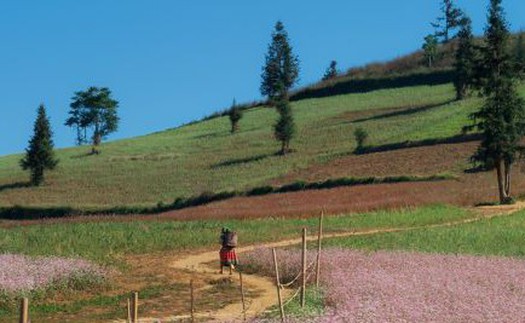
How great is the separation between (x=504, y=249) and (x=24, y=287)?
1705 cm

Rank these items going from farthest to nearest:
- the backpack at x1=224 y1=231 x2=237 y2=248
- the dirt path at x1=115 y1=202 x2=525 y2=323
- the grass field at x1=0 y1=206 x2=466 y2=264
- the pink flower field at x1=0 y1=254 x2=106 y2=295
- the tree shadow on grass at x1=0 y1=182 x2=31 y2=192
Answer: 1. the tree shadow on grass at x1=0 y1=182 x2=31 y2=192
2. the grass field at x1=0 y1=206 x2=466 y2=264
3. the backpack at x1=224 y1=231 x2=237 y2=248
4. the pink flower field at x1=0 y1=254 x2=106 y2=295
5. the dirt path at x1=115 y1=202 x2=525 y2=323

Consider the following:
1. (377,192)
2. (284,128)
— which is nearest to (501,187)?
(377,192)

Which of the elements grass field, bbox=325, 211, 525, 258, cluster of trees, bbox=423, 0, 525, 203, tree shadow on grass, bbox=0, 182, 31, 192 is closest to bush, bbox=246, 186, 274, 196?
cluster of trees, bbox=423, 0, 525, 203

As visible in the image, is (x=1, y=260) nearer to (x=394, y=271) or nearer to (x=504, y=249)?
(x=394, y=271)

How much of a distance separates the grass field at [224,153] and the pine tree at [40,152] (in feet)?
5.98

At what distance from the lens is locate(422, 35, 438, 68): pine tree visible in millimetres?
149750

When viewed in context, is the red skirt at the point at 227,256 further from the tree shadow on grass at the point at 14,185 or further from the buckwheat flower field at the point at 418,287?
the tree shadow on grass at the point at 14,185

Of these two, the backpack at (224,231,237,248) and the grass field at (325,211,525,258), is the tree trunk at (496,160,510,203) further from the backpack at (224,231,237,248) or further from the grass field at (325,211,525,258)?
the backpack at (224,231,237,248)

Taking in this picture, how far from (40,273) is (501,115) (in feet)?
136

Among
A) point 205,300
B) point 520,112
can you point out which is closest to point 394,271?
point 205,300

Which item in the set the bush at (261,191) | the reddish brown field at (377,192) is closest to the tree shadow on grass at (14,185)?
the reddish brown field at (377,192)

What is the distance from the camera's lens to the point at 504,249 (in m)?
29.6

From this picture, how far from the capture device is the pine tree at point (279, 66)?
585 ft

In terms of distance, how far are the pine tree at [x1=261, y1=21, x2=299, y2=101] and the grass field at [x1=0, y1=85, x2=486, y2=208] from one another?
3353 centimetres
